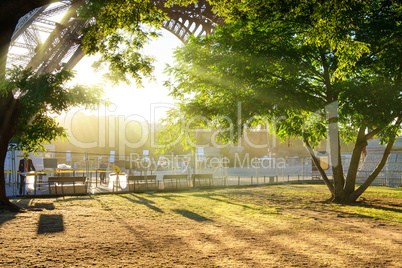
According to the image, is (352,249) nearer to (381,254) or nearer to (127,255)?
(381,254)

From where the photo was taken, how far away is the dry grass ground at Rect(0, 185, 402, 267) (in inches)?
224

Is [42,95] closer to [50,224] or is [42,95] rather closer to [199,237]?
[50,224]

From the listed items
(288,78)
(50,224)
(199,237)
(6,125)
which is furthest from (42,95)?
(288,78)

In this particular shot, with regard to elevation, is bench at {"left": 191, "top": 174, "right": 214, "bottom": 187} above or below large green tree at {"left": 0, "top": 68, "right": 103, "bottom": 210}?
below

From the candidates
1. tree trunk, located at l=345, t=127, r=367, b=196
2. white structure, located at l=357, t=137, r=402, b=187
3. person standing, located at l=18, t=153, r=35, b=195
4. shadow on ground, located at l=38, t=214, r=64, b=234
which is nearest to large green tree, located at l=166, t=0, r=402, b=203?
tree trunk, located at l=345, t=127, r=367, b=196

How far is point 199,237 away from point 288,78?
8300 millimetres

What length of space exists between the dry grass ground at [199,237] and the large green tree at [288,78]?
132 inches

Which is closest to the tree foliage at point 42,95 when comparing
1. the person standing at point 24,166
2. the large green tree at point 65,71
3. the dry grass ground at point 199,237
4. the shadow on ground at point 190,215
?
the large green tree at point 65,71

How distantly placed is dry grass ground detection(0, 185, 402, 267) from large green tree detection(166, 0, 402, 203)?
336 centimetres

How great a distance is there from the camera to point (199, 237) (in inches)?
295

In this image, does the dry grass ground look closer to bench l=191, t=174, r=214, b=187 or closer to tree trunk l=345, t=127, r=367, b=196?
tree trunk l=345, t=127, r=367, b=196

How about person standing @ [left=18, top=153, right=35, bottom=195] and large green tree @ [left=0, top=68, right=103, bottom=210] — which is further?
person standing @ [left=18, top=153, right=35, bottom=195]

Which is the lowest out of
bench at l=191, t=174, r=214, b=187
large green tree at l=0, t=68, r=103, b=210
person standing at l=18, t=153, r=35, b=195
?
bench at l=191, t=174, r=214, b=187

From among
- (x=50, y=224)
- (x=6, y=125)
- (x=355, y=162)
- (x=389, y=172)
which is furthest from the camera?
(x=389, y=172)
